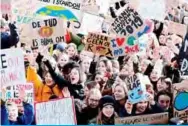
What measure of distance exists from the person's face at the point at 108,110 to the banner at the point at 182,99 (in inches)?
10.4

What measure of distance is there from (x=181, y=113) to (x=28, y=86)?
648 millimetres

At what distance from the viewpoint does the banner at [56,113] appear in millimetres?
1833

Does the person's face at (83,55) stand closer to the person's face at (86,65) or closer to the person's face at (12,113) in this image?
the person's face at (86,65)

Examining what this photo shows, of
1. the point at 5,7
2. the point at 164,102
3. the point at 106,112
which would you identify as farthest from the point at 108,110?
the point at 5,7

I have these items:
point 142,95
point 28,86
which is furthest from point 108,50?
point 28,86

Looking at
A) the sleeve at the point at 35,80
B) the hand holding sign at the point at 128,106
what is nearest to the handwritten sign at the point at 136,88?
the hand holding sign at the point at 128,106

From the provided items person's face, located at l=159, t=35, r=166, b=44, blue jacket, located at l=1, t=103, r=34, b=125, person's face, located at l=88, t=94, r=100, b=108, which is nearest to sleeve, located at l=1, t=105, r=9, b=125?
blue jacket, located at l=1, t=103, r=34, b=125

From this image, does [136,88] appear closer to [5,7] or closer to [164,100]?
[164,100]

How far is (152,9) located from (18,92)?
65 cm

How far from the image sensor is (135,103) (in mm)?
1862

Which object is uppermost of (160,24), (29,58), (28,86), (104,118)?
(160,24)

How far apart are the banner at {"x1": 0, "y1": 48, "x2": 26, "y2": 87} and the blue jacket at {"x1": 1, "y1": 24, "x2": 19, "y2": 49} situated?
2cm

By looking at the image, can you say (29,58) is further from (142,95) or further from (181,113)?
(181,113)

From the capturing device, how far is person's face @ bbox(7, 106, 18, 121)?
1.82 m
